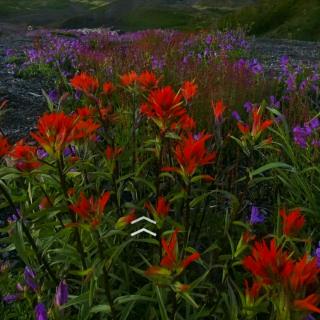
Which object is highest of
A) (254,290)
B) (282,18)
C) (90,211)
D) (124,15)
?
(90,211)

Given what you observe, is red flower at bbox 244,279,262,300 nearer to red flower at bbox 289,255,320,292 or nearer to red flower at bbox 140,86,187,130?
red flower at bbox 289,255,320,292

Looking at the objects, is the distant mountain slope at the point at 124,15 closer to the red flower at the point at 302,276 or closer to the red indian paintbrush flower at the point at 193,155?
the red indian paintbrush flower at the point at 193,155

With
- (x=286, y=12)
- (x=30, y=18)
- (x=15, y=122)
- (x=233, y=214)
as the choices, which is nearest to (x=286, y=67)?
(x=15, y=122)

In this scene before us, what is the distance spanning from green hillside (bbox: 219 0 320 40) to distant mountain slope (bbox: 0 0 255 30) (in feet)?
12.6

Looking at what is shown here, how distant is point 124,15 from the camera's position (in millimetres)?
64625

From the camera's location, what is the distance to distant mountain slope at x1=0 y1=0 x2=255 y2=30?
5447 centimetres

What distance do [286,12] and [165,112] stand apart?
2434cm

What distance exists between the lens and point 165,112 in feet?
5.95

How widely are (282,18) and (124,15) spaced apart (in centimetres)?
4357

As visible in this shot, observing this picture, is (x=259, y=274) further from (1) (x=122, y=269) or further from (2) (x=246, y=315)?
(1) (x=122, y=269)

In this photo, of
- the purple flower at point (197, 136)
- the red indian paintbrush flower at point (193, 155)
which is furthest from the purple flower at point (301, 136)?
the red indian paintbrush flower at point (193, 155)

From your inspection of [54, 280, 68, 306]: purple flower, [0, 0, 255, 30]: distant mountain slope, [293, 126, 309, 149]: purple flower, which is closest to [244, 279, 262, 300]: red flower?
[54, 280, 68, 306]: purple flower

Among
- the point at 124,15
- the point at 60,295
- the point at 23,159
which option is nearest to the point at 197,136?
the point at 23,159

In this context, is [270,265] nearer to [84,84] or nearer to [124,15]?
[84,84]
